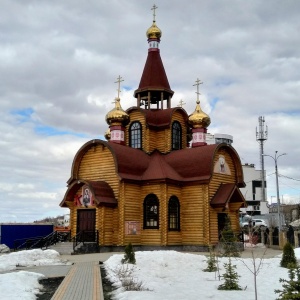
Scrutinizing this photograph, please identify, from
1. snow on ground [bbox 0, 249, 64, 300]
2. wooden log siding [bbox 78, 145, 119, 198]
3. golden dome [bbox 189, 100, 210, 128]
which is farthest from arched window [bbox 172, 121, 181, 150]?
snow on ground [bbox 0, 249, 64, 300]

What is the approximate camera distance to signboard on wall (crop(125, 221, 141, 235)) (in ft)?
72.5

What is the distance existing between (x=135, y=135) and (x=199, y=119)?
4279 millimetres

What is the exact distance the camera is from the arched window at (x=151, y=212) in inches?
899

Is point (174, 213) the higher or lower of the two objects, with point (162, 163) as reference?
lower

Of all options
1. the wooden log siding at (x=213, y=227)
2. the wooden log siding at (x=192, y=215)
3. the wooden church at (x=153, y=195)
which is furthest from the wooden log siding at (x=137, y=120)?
the wooden log siding at (x=213, y=227)

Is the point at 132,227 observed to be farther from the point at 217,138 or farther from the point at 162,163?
the point at 217,138

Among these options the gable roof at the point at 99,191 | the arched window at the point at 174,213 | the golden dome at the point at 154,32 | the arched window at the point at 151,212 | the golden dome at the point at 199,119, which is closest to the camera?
the gable roof at the point at 99,191

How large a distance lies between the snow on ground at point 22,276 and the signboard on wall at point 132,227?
5026mm

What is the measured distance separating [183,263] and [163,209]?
7840 mm

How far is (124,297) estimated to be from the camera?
8.70 meters

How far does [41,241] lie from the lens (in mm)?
22734

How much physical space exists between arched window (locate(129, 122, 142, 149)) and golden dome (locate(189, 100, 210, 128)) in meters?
3.46

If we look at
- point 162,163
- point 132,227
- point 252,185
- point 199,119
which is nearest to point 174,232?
point 132,227

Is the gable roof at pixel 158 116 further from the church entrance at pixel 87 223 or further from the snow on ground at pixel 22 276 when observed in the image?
the snow on ground at pixel 22 276
